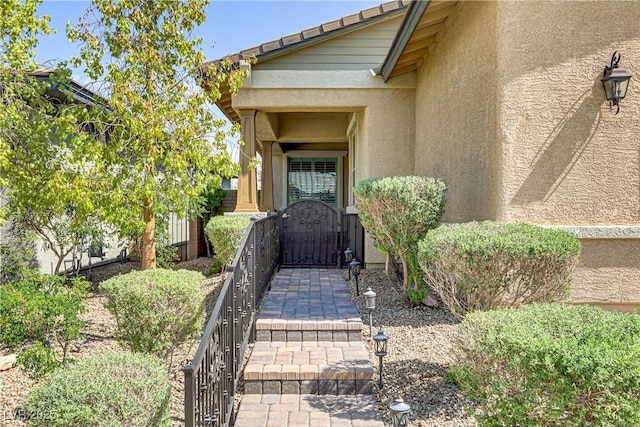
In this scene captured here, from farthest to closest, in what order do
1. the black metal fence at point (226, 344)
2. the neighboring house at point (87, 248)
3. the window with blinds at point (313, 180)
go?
the window with blinds at point (313, 180) → the neighboring house at point (87, 248) → the black metal fence at point (226, 344)

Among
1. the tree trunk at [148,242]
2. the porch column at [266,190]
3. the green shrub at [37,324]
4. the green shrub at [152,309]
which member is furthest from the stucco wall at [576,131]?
the porch column at [266,190]

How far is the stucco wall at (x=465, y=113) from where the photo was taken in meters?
5.51

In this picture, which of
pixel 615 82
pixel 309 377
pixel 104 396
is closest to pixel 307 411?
pixel 309 377

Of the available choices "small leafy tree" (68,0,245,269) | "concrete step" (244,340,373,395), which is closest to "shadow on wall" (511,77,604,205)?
"concrete step" (244,340,373,395)

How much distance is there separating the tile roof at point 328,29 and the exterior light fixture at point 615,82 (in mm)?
5083

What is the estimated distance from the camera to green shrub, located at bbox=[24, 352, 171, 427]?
8.72ft

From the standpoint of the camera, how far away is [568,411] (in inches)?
84.6

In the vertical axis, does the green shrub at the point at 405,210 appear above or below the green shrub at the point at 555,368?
above

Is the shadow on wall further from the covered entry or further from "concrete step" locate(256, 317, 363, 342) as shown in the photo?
the covered entry

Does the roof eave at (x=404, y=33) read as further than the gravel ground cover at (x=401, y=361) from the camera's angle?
Yes

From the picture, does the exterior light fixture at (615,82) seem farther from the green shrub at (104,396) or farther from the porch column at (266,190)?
the porch column at (266,190)

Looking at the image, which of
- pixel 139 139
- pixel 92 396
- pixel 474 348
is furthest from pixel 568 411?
pixel 139 139

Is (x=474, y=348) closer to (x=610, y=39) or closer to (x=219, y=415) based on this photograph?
(x=219, y=415)

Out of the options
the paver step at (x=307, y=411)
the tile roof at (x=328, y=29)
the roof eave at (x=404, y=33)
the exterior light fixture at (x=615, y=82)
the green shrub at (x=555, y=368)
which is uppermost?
the tile roof at (x=328, y=29)
